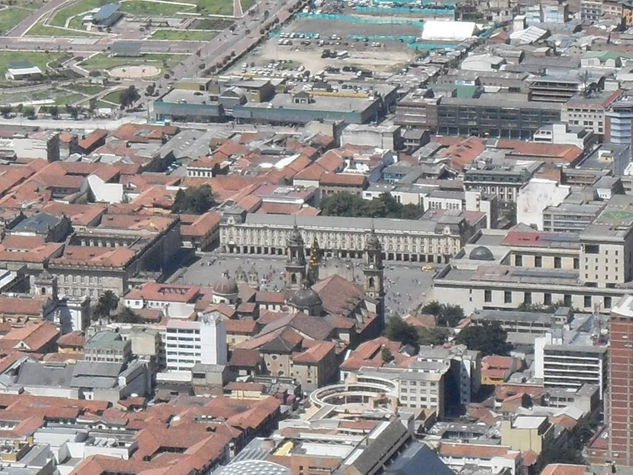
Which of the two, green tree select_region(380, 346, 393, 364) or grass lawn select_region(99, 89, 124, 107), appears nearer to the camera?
green tree select_region(380, 346, 393, 364)

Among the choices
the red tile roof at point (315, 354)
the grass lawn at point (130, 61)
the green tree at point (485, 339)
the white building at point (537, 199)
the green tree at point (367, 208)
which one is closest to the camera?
the red tile roof at point (315, 354)

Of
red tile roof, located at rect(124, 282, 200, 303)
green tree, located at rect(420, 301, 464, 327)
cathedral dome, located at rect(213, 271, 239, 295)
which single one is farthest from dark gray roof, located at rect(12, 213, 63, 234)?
green tree, located at rect(420, 301, 464, 327)

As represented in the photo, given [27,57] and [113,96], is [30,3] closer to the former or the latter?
[27,57]

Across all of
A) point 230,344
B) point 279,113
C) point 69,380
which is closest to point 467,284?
point 230,344

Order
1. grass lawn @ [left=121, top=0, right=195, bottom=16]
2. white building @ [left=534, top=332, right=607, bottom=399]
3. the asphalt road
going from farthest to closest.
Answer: grass lawn @ [left=121, top=0, right=195, bottom=16] < the asphalt road < white building @ [left=534, top=332, right=607, bottom=399]

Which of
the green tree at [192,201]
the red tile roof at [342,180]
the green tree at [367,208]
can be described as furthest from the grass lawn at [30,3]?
the green tree at [367,208]

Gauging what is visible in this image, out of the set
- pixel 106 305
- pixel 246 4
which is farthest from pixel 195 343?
pixel 246 4

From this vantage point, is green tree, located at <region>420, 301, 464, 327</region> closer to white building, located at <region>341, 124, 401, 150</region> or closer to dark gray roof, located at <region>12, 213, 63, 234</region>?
dark gray roof, located at <region>12, 213, 63, 234</region>

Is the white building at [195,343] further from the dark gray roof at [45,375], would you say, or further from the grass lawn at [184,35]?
the grass lawn at [184,35]
